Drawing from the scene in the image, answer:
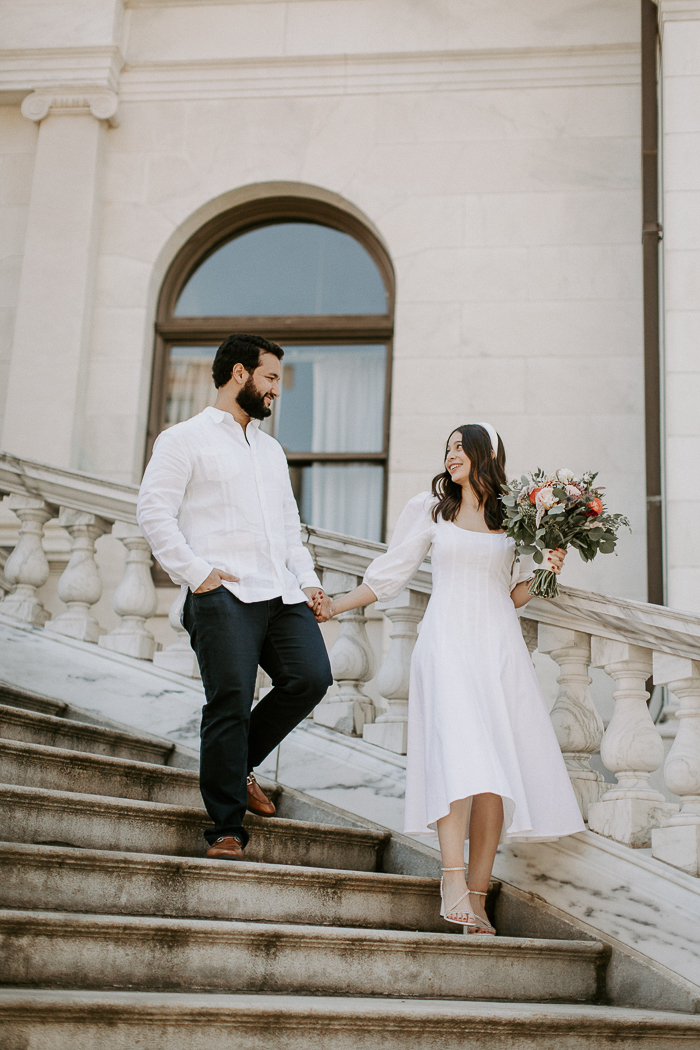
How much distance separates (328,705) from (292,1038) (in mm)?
2157

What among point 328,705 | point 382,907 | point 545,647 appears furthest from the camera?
point 328,705

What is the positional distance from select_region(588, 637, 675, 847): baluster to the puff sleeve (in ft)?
2.65

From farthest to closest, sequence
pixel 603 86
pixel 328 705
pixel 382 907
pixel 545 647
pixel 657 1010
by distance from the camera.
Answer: pixel 603 86, pixel 328 705, pixel 545 647, pixel 382 907, pixel 657 1010

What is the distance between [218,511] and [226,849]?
1150 mm

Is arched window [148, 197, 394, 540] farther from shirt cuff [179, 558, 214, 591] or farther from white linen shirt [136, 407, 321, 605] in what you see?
shirt cuff [179, 558, 214, 591]

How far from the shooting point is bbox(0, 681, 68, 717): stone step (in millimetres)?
4531

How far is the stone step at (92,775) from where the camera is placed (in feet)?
12.1

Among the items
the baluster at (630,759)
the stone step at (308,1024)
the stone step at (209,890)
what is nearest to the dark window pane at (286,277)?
the baluster at (630,759)

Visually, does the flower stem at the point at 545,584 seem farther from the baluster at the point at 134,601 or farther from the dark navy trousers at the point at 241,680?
the baluster at the point at 134,601

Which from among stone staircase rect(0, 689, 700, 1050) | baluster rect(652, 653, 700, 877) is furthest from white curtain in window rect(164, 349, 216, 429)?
baluster rect(652, 653, 700, 877)

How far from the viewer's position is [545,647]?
4.16m

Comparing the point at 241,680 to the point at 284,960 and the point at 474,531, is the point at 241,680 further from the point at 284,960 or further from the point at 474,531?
the point at 474,531

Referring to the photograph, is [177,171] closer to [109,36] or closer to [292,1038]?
[109,36]

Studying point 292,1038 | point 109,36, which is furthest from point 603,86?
point 292,1038
